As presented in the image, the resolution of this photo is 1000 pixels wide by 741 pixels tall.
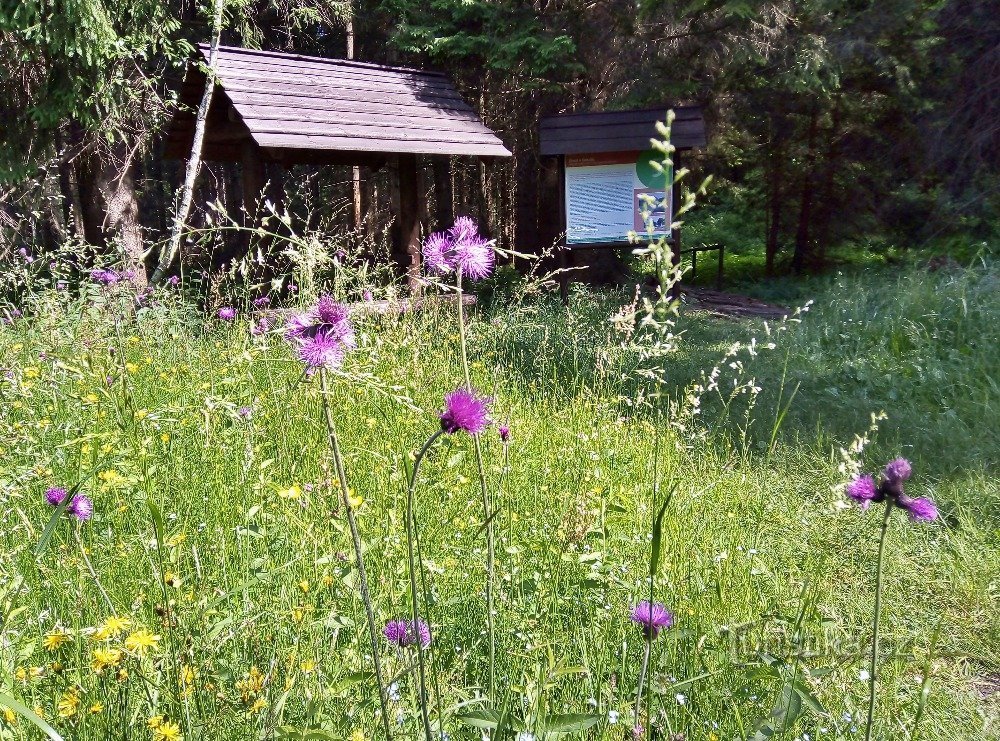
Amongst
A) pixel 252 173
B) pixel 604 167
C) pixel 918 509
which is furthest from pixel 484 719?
pixel 604 167

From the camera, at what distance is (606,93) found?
12.6m

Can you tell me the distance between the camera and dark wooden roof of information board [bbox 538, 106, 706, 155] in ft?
30.7

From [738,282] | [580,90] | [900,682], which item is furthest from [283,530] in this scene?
[738,282]

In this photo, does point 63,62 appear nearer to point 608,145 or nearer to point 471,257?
point 608,145

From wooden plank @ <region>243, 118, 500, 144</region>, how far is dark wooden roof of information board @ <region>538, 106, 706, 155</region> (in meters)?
0.93

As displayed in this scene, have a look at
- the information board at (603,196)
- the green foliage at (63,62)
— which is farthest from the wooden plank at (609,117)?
the green foliage at (63,62)

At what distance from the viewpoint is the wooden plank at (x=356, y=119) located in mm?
8055

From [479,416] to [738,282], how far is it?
16297 millimetres

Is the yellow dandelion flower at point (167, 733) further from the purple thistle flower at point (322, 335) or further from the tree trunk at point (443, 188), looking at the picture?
the tree trunk at point (443, 188)

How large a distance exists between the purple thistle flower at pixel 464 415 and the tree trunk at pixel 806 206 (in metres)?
15.8

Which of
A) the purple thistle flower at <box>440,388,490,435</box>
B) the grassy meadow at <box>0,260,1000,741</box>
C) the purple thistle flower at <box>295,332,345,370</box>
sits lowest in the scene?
the grassy meadow at <box>0,260,1000,741</box>

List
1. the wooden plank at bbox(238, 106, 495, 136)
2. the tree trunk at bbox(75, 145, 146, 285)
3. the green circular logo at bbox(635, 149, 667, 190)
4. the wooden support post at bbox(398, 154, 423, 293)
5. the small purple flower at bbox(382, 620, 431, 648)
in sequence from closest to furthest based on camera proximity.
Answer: the small purple flower at bbox(382, 620, 431, 648) → the wooden plank at bbox(238, 106, 495, 136) → the green circular logo at bbox(635, 149, 667, 190) → the wooden support post at bbox(398, 154, 423, 293) → the tree trunk at bbox(75, 145, 146, 285)

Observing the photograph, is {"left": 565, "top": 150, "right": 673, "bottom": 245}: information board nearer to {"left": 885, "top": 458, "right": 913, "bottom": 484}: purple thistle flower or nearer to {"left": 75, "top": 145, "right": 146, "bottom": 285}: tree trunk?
{"left": 75, "top": 145, "right": 146, "bottom": 285}: tree trunk

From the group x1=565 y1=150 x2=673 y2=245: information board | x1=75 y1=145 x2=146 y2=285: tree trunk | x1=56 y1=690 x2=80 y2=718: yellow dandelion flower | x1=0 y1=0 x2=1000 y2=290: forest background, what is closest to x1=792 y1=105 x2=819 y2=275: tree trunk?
x1=0 y1=0 x2=1000 y2=290: forest background
